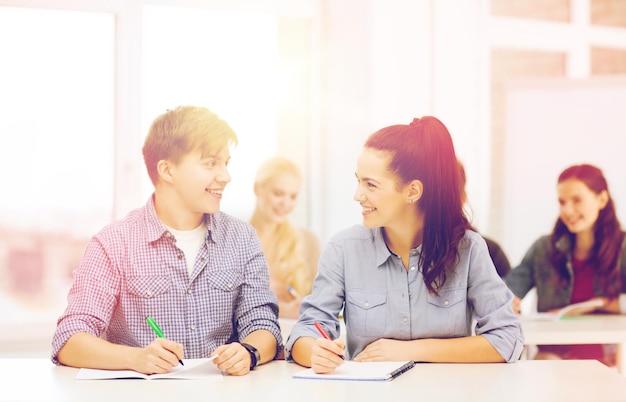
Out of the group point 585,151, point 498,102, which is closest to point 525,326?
point 585,151

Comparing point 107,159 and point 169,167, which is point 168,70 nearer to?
Answer: point 107,159

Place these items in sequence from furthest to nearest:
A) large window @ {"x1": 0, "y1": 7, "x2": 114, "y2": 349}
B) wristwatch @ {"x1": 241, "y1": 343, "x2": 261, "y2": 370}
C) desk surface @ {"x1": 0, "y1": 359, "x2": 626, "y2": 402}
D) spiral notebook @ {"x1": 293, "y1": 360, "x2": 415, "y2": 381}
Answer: large window @ {"x1": 0, "y1": 7, "x2": 114, "y2": 349}, wristwatch @ {"x1": 241, "y1": 343, "x2": 261, "y2": 370}, spiral notebook @ {"x1": 293, "y1": 360, "x2": 415, "y2": 381}, desk surface @ {"x1": 0, "y1": 359, "x2": 626, "y2": 402}

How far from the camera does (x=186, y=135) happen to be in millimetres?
2332

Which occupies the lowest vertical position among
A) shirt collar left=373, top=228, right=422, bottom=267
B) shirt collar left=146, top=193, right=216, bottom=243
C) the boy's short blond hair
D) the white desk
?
the white desk

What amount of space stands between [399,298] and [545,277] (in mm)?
1773

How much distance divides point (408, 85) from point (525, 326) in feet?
6.07

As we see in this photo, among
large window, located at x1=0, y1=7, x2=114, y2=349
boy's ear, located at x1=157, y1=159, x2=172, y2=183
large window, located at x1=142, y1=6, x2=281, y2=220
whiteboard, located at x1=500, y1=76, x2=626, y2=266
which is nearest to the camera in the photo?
boy's ear, located at x1=157, y1=159, x2=172, y2=183

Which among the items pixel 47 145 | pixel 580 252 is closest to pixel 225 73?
pixel 47 145

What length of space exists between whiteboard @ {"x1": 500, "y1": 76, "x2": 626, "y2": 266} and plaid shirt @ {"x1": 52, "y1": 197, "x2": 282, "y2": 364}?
295 cm

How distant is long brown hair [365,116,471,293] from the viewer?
7.44 ft

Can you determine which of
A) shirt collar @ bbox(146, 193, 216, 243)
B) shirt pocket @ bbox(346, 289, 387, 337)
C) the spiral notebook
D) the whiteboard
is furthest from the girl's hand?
the whiteboard

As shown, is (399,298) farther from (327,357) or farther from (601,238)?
(601,238)

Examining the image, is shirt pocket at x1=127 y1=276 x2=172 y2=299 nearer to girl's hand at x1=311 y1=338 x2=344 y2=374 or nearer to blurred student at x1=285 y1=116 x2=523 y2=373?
blurred student at x1=285 y1=116 x2=523 y2=373

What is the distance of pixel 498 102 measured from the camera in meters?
5.46
